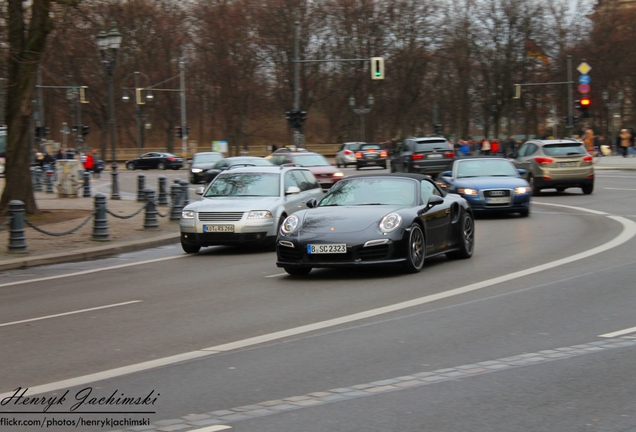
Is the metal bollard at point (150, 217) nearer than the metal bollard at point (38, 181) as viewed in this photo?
Yes

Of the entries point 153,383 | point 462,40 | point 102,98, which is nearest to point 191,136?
point 102,98

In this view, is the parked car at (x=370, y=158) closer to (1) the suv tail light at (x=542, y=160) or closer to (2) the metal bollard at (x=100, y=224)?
(1) the suv tail light at (x=542, y=160)

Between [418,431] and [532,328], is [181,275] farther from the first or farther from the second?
[418,431]

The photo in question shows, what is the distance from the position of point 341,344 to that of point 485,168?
15788 millimetres

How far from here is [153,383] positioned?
22.5ft

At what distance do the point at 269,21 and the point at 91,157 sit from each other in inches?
1136

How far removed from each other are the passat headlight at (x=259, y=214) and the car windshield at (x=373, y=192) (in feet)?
9.36

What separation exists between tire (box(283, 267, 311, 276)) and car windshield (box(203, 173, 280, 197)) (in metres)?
4.75

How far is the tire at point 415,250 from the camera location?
12.5 meters

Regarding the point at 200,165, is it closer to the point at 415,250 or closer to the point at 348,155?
the point at 348,155

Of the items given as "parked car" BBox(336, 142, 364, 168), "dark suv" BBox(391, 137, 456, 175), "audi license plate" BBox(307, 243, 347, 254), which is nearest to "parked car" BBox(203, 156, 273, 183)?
"dark suv" BBox(391, 137, 456, 175)

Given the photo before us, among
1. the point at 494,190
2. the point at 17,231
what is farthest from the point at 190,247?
the point at 494,190

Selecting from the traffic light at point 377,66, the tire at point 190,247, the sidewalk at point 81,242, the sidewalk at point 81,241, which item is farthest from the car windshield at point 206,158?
the tire at point 190,247

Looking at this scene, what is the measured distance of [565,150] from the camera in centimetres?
2884
